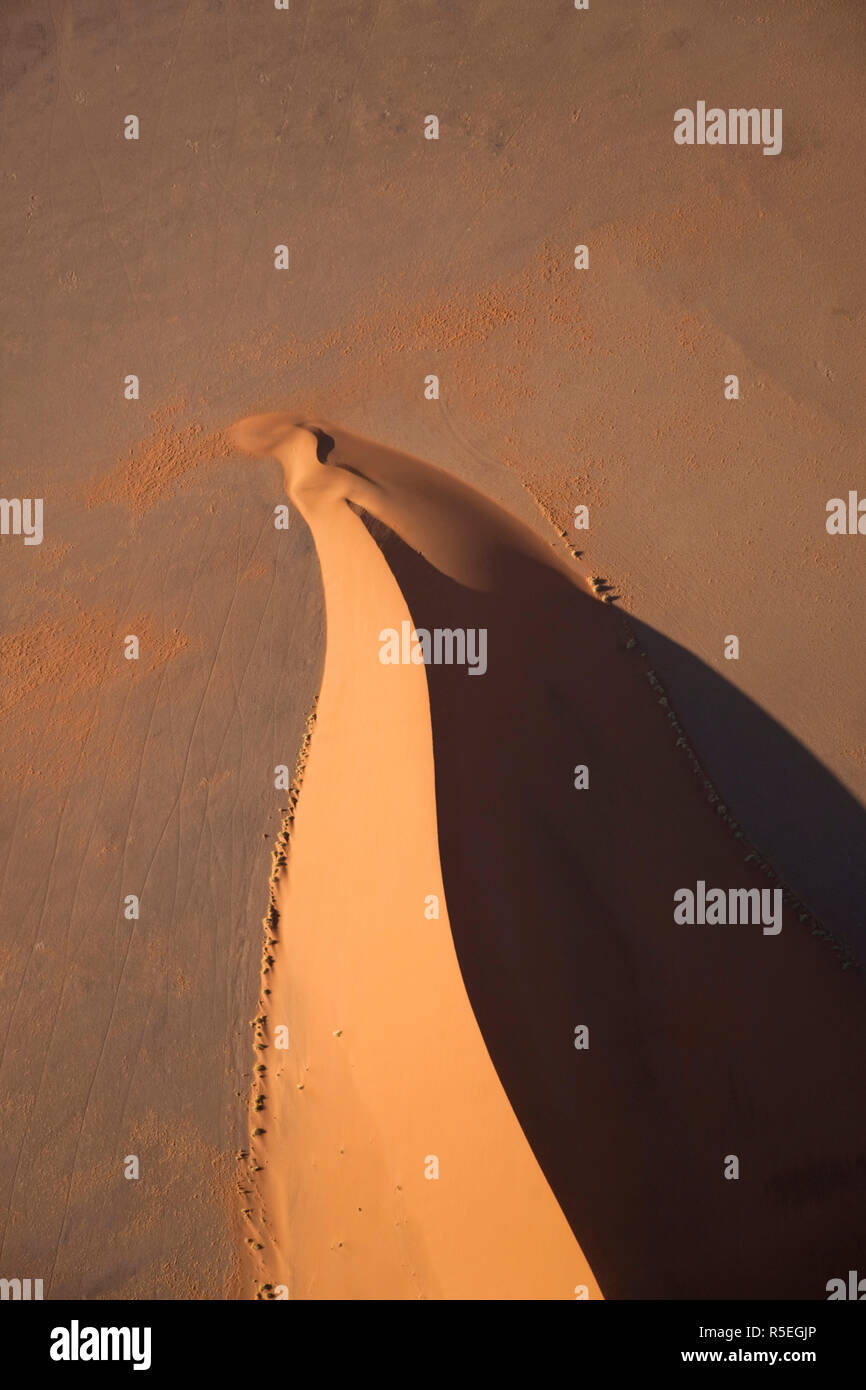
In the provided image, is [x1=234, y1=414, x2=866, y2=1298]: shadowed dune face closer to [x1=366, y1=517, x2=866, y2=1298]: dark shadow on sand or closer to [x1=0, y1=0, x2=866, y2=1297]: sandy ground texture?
[x1=366, y1=517, x2=866, y2=1298]: dark shadow on sand

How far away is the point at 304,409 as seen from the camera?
1215cm

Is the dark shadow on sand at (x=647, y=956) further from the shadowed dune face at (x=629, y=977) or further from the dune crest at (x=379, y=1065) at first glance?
the dune crest at (x=379, y=1065)

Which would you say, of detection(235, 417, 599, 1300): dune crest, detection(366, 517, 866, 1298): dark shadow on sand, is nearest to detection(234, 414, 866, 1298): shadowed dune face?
detection(366, 517, 866, 1298): dark shadow on sand

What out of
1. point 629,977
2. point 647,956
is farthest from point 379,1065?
point 647,956

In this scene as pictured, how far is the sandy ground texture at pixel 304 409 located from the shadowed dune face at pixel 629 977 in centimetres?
30

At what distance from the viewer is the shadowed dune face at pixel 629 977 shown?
24.0 feet

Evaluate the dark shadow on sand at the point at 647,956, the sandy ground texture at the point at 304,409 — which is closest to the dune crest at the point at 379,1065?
the dark shadow on sand at the point at 647,956

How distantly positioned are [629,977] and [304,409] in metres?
8.28

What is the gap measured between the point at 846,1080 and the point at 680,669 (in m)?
4.27

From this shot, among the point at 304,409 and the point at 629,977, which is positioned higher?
the point at 304,409

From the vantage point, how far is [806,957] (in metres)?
8.59

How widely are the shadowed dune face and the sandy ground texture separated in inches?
11.9

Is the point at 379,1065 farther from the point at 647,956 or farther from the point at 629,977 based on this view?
the point at 647,956

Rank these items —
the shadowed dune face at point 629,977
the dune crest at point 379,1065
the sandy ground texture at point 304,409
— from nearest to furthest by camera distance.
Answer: the dune crest at point 379,1065 → the shadowed dune face at point 629,977 → the sandy ground texture at point 304,409
